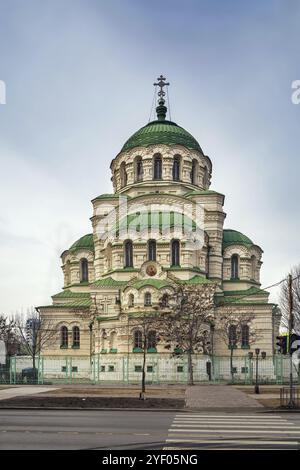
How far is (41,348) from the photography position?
5203cm

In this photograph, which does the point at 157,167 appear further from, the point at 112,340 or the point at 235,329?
the point at 112,340

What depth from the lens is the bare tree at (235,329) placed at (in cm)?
4869

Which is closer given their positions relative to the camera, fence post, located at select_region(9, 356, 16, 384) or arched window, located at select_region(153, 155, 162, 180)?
fence post, located at select_region(9, 356, 16, 384)

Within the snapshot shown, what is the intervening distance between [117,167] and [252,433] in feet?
162

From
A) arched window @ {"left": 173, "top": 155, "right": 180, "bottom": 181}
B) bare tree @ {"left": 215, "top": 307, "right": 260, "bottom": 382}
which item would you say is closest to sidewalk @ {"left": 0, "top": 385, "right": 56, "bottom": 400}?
bare tree @ {"left": 215, "top": 307, "right": 260, "bottom": 382}

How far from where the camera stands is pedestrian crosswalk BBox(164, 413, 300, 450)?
12.6 m

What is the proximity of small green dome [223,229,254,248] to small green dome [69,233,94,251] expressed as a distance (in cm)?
1379

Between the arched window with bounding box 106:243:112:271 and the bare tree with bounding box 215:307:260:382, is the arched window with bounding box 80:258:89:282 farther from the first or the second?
the bare tree with bounding box 215:307:260:382

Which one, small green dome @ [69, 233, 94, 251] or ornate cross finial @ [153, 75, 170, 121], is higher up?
ornate cross finial @ [153, 75, 170, 121]

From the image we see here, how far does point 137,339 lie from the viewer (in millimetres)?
45562

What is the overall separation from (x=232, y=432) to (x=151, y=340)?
99.2 feet

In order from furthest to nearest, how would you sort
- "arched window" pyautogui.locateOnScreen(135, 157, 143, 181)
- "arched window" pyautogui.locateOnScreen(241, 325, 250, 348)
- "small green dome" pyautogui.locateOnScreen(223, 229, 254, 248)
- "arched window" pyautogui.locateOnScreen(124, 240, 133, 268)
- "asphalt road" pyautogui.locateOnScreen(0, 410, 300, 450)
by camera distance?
1. "arched window" pyautogui.locateOnScreen(135, 157, 143, 181)
2. "small green dome" pyautogui.locateOnScreen(223, 229, 254, 248)
3. "arched window" pyautogui.locateOnScreen(124, 240, 133, 268)
4. "arched window" pyautogui.locateOnScreen(241, 325, 250, 348)
5. "asphalt road" pyautogui.locateOnScreen(0, 410, 300, 450)

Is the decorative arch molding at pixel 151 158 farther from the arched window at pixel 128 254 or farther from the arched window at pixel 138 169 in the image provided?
the arched window at pixel 128 254
